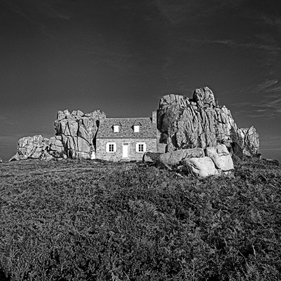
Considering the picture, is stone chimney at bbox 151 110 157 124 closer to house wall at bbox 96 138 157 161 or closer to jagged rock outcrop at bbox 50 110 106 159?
house wall at bbox 96 138 157 161

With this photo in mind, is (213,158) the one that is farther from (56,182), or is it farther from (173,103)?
(173,103)

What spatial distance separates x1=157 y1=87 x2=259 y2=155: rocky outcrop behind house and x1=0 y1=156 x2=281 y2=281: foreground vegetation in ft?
112

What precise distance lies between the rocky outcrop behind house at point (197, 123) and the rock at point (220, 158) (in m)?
30.5

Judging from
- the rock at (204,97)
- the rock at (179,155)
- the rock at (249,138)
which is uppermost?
the rock at (204,97)

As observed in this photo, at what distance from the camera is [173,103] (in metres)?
56.5

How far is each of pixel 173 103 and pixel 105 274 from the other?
51.7 metres

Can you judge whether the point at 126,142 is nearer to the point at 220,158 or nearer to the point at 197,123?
the point at 197,123

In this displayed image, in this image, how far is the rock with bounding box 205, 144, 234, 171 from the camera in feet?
58.4

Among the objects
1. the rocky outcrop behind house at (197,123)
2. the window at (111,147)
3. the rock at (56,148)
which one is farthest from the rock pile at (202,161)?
the rock at (56,148)

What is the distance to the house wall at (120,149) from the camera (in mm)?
47844

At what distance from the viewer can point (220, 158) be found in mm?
18125

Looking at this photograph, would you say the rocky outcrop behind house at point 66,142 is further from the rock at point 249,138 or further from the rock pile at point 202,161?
the rock at point 249,138

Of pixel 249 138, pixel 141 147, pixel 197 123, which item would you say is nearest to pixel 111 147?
pixel 141 147

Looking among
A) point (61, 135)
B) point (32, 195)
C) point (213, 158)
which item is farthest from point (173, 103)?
point (32, 195)
